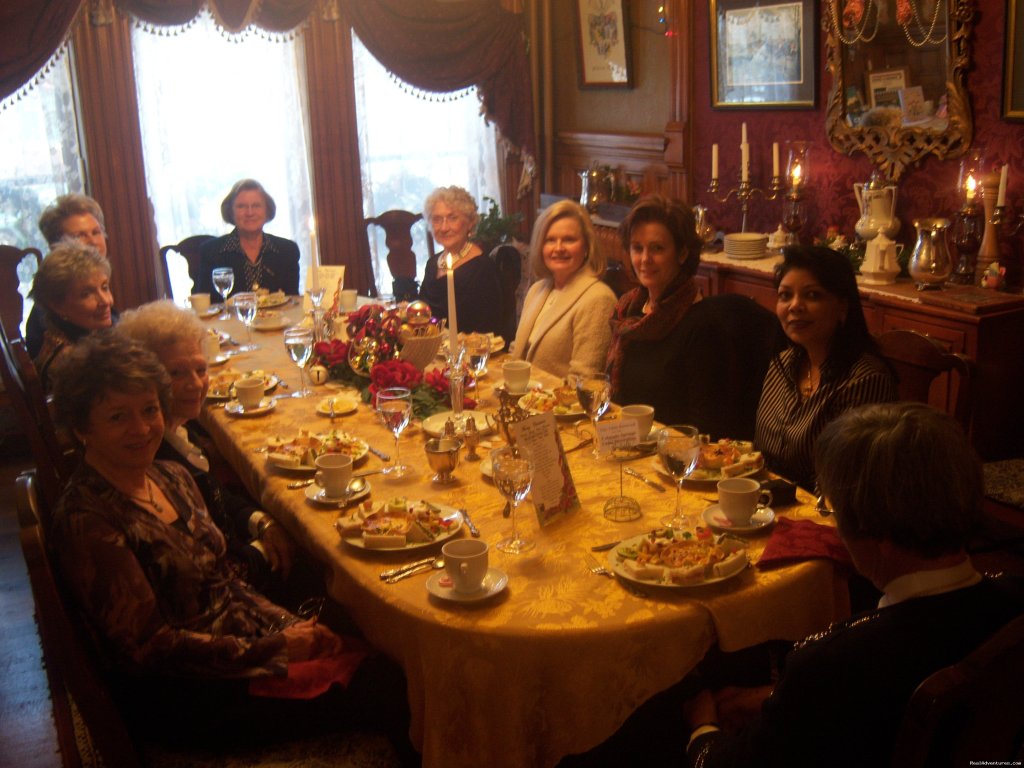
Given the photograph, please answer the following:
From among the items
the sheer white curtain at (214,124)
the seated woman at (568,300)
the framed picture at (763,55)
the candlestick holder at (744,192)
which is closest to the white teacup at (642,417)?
the seated woman at (568,300)

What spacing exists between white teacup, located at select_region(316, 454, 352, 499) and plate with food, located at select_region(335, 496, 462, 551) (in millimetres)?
127

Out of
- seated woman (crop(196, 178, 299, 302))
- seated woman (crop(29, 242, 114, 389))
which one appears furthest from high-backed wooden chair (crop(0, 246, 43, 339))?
seated woman (crop(29, 242, 114, 389))

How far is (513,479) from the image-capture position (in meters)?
1.74

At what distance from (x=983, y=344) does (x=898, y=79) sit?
46.8 inches

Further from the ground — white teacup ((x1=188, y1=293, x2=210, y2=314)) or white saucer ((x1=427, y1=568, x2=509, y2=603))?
white teacup ((x1=188, y1=293, x2=210, y2=314))

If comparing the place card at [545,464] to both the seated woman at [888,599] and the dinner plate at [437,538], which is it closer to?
the dinner plate at [437,538]

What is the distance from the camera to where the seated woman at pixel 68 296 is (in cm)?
307

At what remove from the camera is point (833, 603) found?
1698 mm

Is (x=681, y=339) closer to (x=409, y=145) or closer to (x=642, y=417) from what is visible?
(x=642, y=417)

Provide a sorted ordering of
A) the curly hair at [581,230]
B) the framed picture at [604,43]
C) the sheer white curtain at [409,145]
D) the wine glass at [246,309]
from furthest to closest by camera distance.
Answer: the sheer white curtain at [409,145] → the framed picture at [604,43] → the wine glass at [246,309] → the curly hair at [581,230]

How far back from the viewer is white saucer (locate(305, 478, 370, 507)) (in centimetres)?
203

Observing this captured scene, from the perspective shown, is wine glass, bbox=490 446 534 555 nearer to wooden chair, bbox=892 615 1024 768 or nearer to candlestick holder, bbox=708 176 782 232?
wooden chair, bbox=892 615 1024 768

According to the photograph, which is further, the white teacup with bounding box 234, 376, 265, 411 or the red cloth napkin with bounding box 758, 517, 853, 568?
the white teacup with bounding box 234, 376, 265, 411

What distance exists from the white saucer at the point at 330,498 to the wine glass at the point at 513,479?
1.27ft
